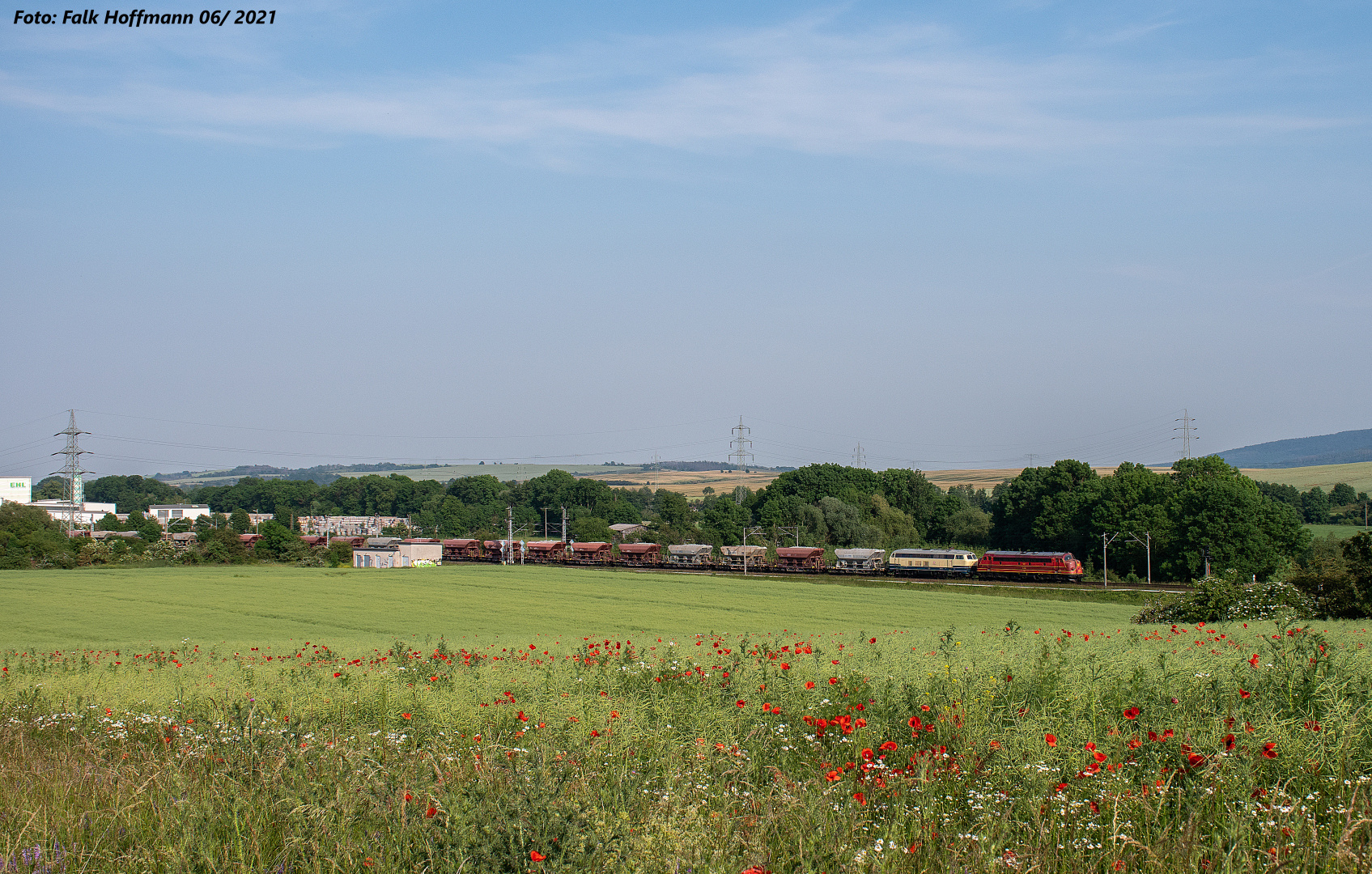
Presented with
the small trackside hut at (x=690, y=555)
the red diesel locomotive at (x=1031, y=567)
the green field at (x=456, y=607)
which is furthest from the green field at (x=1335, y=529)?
the green field at (x=456, y=607)

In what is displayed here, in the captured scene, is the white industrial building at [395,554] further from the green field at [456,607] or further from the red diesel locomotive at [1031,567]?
the red diesel locomotive at [1031,567]

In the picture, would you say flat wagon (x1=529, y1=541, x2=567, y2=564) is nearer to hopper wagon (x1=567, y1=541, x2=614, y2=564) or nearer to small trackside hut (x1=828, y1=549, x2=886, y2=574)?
hopper wagon (x1=567, y1=541, x2=614, y2=564)

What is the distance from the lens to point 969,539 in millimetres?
132625

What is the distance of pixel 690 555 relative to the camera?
10294 cm

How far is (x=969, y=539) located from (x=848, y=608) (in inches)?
3673

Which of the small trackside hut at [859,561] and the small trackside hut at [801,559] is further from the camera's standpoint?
the small trackside hut at [801,559]

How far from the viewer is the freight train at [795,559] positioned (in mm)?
77000

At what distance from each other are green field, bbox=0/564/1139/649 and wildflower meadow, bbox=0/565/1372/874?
16602mm

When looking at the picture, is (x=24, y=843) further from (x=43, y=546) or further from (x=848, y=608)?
(x=43, y=546)

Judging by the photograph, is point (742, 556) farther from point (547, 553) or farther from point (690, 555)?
point (547, 553)

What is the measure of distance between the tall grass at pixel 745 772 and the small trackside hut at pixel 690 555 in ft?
296

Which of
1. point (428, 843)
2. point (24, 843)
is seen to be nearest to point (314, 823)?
point (428, 843)

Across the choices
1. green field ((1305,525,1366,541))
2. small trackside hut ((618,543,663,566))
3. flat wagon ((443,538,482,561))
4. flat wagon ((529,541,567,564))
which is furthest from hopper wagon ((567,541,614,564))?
green field ((1305,525,1366,541))

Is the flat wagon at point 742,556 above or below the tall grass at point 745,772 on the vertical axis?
below
